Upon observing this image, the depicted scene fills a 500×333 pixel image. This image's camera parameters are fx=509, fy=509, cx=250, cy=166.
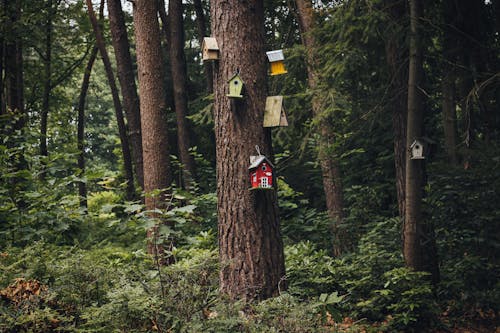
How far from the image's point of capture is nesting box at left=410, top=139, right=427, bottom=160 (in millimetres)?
6812

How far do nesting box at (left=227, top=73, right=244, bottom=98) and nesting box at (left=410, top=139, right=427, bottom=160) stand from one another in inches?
117

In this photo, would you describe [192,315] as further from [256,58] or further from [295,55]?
[295,55]

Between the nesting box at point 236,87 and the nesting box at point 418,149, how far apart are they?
2980 mm

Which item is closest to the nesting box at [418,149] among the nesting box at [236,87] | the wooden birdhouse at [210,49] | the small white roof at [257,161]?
the small white roof at [257,161]

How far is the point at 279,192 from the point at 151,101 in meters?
2.79

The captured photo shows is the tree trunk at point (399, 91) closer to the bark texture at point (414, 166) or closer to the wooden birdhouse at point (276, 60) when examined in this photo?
the bark texture at point (414, 166)

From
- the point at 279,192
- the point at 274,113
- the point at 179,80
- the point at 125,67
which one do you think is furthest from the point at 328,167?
the point at 179,80

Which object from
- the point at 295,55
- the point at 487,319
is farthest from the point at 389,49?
the point at 487,319

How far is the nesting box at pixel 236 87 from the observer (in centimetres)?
496

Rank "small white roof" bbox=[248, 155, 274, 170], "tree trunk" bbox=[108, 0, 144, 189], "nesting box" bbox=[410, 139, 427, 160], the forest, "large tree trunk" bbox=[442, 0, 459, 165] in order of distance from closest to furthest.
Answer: the forest
"small white roof" bbox=[248, 155, 274, 170]
"nesting box" bbox=[410, 139, 427, 160]
"large tree trunk" bbox=[442, 0, 459, 165]
"tree trunk" bbox=[108, 0, 144, 189]

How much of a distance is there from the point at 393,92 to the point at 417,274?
2.76 m

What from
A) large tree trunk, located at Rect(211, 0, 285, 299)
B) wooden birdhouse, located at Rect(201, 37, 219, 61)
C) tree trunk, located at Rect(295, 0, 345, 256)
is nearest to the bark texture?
tree trunk, located at Rect(295, 0, 345, 256)

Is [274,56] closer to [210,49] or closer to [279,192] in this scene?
[210,49]

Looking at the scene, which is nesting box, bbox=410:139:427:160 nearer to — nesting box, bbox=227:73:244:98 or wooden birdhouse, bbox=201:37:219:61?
nesting box, bbox=227:73:244:98
